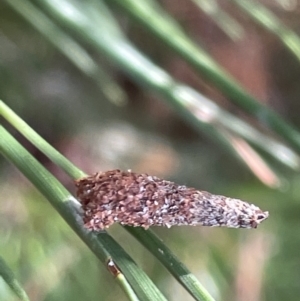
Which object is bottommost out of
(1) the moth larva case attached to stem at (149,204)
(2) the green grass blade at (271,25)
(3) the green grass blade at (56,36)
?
(1) the moth larva case attached to stem at (149,204)

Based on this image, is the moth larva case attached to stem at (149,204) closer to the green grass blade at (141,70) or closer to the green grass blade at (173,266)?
the green grass blade at (173,266)

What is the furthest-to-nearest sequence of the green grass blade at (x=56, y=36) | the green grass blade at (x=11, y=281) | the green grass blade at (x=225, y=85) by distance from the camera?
1. the green grass blade at (x=56, y=36)
2. the green grass blade at (x=225, y=85)
3. the green grass blade at (x=11, y=281)

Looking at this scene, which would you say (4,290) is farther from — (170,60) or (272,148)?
(170,60)

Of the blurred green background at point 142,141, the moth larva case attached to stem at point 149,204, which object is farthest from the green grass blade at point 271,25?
the moth larva case attached to stem at point 149,204

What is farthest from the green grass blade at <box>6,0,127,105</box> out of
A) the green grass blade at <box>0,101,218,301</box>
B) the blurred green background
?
the green grass blade at <box>0,101,218,301</box>

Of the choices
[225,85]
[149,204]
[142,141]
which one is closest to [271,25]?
[225,85]

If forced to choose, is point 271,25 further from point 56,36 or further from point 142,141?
point 142,141

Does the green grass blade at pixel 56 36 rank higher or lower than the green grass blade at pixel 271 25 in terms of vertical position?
higher

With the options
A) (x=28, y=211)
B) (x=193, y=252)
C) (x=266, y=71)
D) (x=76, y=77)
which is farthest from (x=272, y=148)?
(x=266, y=71)
